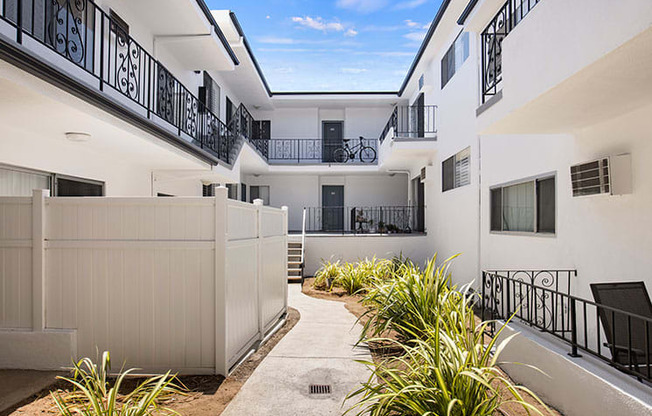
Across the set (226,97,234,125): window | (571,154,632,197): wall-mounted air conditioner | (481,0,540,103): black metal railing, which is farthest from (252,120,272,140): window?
(571,154,632,197): wall-mounted air conditioner

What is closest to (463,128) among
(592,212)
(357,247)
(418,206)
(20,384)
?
(592,212)

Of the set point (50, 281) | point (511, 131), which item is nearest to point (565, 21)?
point (511, 131)

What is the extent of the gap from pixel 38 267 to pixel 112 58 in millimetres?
4219

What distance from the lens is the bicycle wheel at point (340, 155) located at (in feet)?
62.1

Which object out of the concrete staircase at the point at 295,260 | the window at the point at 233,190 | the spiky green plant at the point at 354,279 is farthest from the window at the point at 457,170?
the window at the point at 233,190

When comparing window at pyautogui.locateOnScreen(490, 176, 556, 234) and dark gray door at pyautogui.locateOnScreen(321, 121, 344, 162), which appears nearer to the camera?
window at pyautogui.locateOnScreen(490, 176, 556, 234)

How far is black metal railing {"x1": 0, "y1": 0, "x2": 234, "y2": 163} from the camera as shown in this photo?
16.3 feet

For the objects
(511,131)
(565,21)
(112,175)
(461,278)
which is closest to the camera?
(565,21)

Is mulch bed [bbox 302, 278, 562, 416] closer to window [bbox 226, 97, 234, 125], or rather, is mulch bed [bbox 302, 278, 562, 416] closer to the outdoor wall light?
the outdoor wall light

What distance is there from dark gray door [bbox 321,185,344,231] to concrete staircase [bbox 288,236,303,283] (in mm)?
4951

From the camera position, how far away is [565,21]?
149 inches

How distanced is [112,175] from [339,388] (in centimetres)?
570

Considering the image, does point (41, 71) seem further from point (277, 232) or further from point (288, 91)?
point (288, 91)

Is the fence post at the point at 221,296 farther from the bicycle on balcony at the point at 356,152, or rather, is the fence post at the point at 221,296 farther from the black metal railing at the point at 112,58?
the bicycle on balcony at the point at 356,152
